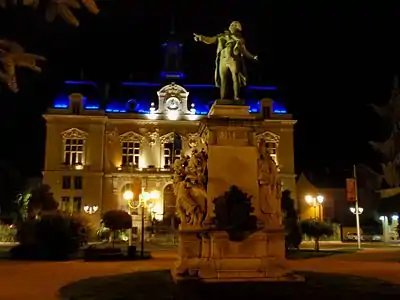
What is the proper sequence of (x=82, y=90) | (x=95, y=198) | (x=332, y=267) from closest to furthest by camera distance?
(x=332, y=267), (x=95, y=198), (x=82, y=90)

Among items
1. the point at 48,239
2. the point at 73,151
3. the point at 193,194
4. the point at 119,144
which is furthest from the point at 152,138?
the point at 193,194

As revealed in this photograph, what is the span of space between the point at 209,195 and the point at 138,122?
46.0 m

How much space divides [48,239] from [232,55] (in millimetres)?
15186

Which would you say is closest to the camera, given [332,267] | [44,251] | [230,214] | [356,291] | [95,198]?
[356,291]

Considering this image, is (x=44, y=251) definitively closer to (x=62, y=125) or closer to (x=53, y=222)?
(x=53, y=222)

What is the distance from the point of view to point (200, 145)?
1448 centimetres

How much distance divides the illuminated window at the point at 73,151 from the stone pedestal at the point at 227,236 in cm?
4530

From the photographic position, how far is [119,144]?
189ft

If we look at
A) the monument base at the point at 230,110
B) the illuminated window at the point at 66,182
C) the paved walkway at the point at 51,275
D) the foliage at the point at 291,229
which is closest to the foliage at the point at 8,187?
the illuminated window at the point at 66,182

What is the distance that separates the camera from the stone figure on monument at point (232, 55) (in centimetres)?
1429

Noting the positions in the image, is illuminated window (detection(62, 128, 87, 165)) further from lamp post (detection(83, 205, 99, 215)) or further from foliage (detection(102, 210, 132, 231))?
foliage (detection(102, 210, 132, 231))

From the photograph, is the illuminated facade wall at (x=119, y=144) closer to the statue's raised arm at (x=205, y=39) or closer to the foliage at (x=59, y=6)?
the statue's raised arm at (x=205, y=39)

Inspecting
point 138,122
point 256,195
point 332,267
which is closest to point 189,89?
point 138,122

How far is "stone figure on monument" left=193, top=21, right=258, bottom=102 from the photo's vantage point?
14.3 meters
